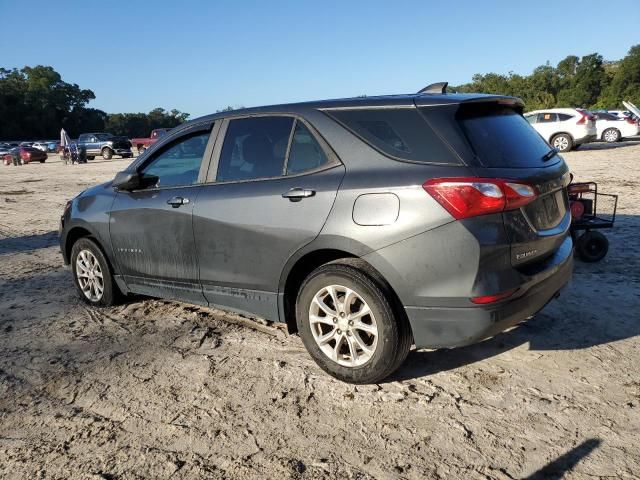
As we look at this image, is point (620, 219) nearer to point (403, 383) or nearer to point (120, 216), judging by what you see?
point (403, 383)

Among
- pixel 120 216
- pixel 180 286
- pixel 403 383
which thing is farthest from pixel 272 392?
pixel 120 216

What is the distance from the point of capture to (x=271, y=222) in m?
3.38

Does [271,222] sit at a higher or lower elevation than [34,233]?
higher

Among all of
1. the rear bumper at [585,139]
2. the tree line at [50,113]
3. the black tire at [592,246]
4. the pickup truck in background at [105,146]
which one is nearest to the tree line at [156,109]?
the tree line at [50,113]

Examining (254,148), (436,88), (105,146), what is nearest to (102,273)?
(254,148)

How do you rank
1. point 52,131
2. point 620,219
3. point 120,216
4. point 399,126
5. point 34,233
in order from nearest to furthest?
point 399,126 → point 120,216 → point 620,219 → point 34,233 → point 52,131

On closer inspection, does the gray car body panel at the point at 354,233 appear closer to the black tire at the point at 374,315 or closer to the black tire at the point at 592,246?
the black tire at the point at 374,315

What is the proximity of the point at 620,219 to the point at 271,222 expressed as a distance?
618cm

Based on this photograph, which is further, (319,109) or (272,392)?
(319,109)

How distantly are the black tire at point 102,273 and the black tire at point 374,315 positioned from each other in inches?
91.7

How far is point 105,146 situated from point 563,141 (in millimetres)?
29184

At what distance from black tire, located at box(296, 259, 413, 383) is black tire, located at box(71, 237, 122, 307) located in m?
2.33

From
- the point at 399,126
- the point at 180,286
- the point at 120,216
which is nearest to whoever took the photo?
the point at 399,126

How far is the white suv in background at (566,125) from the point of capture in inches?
777
